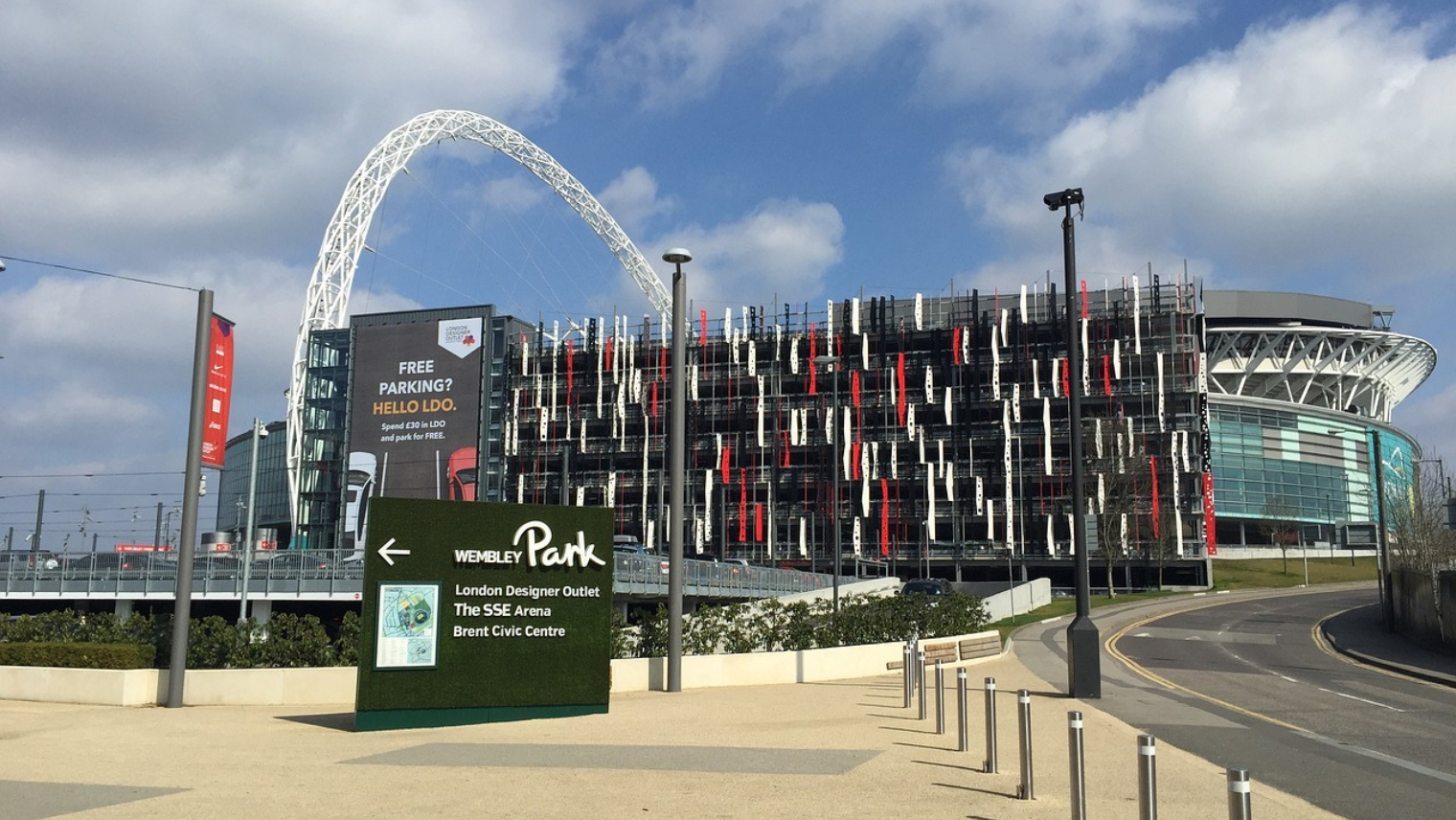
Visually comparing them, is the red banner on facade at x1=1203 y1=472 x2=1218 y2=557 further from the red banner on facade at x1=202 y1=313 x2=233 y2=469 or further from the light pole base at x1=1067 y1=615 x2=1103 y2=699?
the red banner on facade at x1=202 y1=313 x2=233 y2=469

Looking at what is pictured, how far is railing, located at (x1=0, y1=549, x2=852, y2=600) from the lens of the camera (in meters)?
46.7

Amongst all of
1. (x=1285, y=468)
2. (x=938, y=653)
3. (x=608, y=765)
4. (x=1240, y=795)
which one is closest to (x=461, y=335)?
(x=938, y=653)

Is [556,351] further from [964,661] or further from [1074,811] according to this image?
[1074,811]

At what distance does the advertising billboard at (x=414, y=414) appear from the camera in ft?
312

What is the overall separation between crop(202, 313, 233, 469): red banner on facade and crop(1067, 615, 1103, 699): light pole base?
1554 centimetres

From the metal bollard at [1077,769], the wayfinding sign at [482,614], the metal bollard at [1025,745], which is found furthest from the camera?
the wayfinding sign at [482,614]

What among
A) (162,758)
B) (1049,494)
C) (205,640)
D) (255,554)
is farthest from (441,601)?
(1049,494)

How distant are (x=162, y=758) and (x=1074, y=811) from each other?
10.4 meters

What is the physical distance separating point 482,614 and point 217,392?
8.14m

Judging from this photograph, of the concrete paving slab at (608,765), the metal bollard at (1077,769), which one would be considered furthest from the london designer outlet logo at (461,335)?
the metal bollard at (1077,769)

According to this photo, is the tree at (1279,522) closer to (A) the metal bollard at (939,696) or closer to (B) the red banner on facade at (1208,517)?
(B) the red banner on facade at (1208,517)

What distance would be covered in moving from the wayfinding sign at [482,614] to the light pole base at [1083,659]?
8.15m

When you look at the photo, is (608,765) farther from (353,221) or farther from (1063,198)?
(353,221)

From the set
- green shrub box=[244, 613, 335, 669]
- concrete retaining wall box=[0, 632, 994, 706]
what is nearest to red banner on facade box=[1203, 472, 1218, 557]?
concrete retaining wall box=[0, 632, 994, 706]
